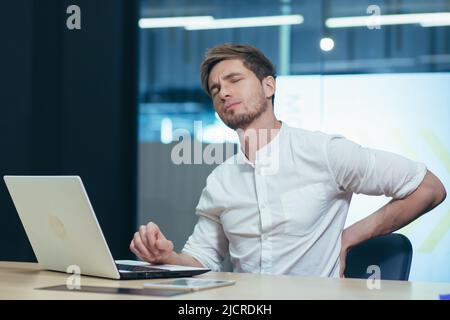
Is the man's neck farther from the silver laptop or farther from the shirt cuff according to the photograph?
the silver laptop

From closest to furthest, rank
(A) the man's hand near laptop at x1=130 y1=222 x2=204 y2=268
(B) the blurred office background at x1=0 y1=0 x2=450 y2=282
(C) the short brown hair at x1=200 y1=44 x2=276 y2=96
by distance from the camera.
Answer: (A) the man's hand near laptop at x1=130 y1=222 x2=204 y2=268, (C) the short brown hair at x1=200 y1=44 x2=276 y2=96, (B) the blurred office background at x1=0 y1=0 x2=450 y2=282

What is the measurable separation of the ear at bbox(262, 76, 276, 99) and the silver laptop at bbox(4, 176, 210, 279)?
0.84 m

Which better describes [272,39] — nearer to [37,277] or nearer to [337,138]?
[337,138]

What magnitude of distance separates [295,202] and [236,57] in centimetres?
55

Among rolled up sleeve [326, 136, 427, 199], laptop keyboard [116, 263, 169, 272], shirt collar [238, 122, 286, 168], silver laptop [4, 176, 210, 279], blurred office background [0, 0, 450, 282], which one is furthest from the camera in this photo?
blurred office background [0, 0, 450, 282]

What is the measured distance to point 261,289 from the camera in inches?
59.7

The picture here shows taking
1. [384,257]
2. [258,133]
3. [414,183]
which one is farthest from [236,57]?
[384,257]

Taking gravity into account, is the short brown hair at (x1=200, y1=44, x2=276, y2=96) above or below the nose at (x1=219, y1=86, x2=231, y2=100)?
above

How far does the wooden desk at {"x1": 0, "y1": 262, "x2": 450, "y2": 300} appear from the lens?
4.60 feet

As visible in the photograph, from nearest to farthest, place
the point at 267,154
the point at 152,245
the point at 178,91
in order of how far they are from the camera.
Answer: the point at 152,245 → the point at 267,154 → the point at 178,91

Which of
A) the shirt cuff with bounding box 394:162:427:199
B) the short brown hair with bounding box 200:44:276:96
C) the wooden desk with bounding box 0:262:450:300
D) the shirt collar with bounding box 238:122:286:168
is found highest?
the short brown hair with bounding box 200:44:276:96

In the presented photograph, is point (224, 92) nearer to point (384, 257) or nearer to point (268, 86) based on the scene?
point (268, 86)

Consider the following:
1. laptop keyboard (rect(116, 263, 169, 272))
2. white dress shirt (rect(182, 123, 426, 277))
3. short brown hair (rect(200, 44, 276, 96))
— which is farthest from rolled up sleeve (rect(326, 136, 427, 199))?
laptop keyboard (rect(116, 263, 169, 272))

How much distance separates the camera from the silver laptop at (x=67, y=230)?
1.58 m
